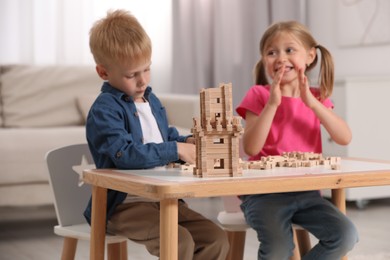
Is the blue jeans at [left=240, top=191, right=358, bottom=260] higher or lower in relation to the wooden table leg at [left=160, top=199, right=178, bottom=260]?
lower

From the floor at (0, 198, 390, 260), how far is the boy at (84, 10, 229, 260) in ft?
3.58

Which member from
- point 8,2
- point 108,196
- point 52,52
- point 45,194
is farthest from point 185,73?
point 108,196

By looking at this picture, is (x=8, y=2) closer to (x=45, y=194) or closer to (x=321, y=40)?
(x=45, y=194)

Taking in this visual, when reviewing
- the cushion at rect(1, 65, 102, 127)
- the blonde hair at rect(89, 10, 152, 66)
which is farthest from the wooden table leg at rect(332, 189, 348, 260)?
the cushion at rect(1, 65, 102, 127)

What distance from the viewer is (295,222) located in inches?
76.3

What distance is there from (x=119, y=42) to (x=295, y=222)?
0.60 meters

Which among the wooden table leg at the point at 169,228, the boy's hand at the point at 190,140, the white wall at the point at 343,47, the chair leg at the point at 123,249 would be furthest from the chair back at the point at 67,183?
the white wall at the point at 343,47

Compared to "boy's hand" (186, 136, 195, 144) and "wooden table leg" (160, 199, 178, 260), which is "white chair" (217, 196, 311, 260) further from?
"wooden table leg" (160, 199, 178, 260)

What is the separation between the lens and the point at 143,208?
180 centimetres

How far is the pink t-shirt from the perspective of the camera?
2.10 metres

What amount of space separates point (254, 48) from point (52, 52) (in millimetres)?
1233

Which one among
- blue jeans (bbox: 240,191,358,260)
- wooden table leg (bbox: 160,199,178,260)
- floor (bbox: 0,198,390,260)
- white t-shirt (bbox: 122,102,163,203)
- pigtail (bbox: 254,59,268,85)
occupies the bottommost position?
floor (bbox: 0,198,390,260)

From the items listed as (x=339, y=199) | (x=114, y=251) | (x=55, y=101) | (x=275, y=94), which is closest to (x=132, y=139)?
(x=114, y=251)

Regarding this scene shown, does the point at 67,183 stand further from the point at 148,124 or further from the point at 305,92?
the point at 305,92
